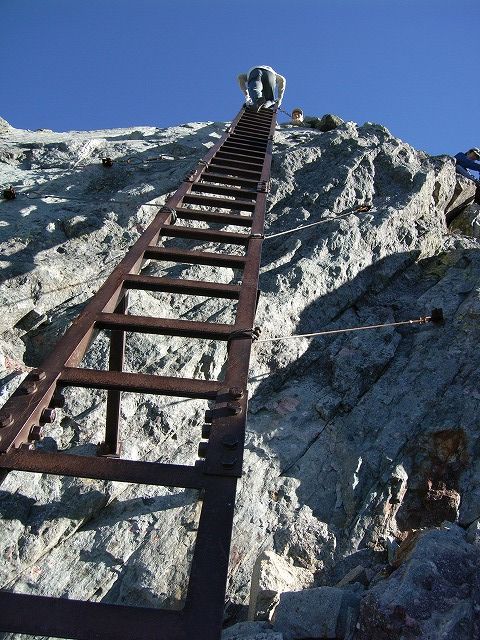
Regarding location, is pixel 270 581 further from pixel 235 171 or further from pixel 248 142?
pixel 248 142

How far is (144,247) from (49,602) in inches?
119

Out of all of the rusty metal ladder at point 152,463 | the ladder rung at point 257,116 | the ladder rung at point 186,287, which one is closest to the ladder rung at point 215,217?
the rusty metal ladder at point 152,463

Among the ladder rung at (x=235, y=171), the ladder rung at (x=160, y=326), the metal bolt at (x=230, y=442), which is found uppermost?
the ladder rung at (x=235, y=171)

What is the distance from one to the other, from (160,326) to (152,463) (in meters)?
1.15

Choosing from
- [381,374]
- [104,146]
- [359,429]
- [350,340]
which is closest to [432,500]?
[359,429]

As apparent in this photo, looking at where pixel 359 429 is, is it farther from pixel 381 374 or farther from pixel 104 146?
pixel 104 146

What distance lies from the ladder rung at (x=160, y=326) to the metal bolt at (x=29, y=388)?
0.74m

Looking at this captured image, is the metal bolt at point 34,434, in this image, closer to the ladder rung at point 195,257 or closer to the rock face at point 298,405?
the rock face at point 298,405

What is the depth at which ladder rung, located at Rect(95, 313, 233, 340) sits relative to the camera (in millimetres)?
3430

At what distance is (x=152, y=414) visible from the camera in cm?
505

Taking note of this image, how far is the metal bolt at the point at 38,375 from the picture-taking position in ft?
9.32

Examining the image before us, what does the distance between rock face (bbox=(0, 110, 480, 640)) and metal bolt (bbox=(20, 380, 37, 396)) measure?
5.74 feet

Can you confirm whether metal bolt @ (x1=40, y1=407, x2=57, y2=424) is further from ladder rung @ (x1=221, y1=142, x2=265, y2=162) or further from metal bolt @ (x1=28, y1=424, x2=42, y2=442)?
ladder rung @ (x1=221, y1=142, x2=265, y2=162)

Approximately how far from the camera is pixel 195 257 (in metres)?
4.39
